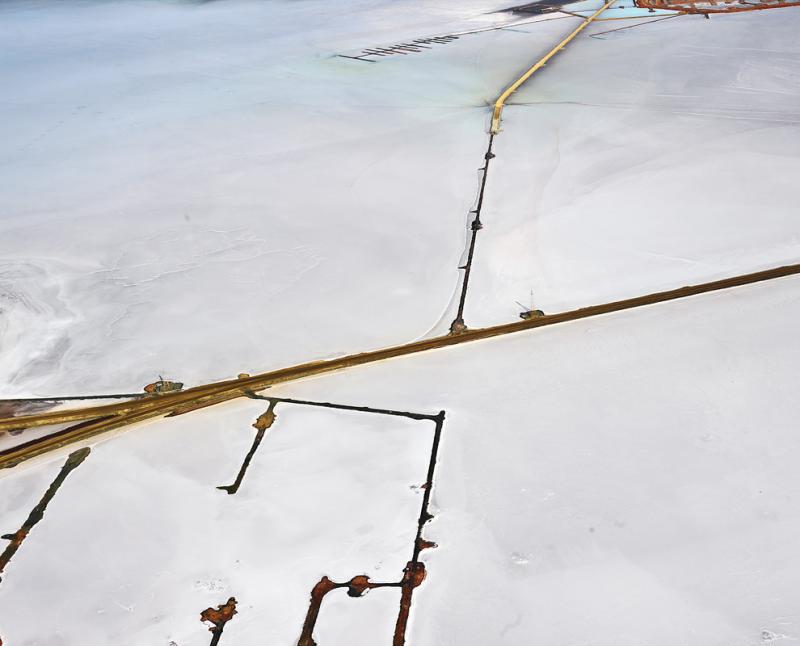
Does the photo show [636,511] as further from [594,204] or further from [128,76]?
[128,76]

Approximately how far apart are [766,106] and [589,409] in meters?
1.56

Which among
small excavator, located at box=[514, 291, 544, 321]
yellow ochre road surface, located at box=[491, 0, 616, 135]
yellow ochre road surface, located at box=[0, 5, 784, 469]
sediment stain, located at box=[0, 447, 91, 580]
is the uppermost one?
yellow ochre road surface, located at box=[491, 0, 616, 135]

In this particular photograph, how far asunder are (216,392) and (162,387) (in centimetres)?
9

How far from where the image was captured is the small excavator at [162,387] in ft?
3.87

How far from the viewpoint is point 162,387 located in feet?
3.89

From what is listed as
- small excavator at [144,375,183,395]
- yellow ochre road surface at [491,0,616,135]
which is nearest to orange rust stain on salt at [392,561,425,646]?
small excavator at [144,375,183,395]

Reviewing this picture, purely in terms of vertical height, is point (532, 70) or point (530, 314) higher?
point (532, 70)

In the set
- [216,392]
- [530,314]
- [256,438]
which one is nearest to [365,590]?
[256,438]

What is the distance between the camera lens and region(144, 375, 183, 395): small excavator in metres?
1.18

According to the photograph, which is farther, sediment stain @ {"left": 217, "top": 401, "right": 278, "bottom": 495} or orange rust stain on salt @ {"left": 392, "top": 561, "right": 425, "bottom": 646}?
sediment stain @ {"left": 217, "top": 401, "right": 278, "bottom": 495}

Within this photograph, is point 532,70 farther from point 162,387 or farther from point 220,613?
point 220,613

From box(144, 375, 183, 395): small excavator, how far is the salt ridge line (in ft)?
0.04

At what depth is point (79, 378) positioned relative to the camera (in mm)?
1229

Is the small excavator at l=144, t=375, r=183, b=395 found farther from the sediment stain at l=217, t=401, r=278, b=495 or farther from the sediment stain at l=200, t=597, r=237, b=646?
the sediment stain at l=200, t=597, r=237, b=646
